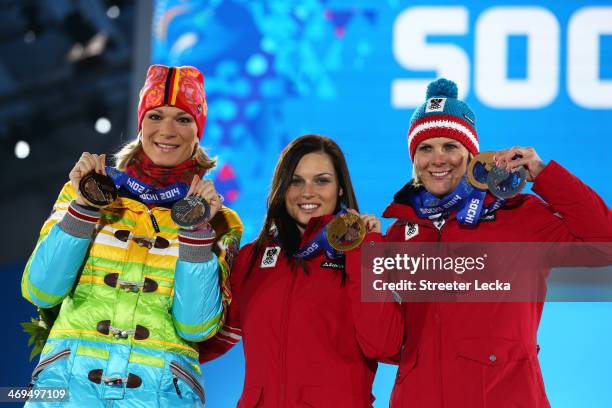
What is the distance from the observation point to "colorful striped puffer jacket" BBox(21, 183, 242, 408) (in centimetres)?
270

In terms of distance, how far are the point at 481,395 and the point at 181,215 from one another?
110 centimetres

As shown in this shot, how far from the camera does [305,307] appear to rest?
115 inches

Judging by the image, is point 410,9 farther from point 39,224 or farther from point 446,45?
point 39,224

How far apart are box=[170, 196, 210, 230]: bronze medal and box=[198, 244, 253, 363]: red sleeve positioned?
1.32ft

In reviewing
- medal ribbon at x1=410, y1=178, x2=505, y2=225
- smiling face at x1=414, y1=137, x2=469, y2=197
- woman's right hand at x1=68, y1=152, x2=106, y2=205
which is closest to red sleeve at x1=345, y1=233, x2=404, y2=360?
medal ribbon at x1=410, y1=178, x2=505, y2=225

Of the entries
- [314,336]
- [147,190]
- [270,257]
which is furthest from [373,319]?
[147,190]

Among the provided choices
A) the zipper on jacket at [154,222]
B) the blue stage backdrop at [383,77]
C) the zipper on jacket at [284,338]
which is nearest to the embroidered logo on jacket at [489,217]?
the zipper on jacket at [284,338]

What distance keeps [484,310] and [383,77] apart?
8.35 feet

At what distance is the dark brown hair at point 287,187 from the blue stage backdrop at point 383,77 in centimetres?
175

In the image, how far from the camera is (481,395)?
273 centimetres

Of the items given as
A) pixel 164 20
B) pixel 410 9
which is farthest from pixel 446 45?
pixel 164 20

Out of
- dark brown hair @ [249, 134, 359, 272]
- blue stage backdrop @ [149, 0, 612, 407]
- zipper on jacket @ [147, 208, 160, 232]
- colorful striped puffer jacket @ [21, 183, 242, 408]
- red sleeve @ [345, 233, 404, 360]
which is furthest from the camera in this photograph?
blue stage backdrop @ [149, 0, 612, 407]

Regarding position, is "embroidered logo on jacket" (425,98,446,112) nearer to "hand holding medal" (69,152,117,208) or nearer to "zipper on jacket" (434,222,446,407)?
"zipper on jacket" (434,222,446,407)

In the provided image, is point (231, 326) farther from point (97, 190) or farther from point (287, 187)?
point (97, 190)
